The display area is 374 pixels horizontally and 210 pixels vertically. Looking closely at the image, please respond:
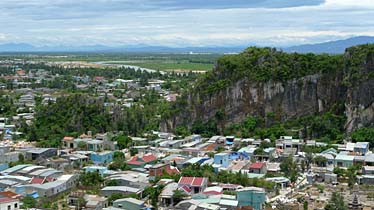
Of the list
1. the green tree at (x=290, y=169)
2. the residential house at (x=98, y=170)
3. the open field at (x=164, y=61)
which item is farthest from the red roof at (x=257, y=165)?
the open field at (x=164, y=61)

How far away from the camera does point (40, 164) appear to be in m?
31.7

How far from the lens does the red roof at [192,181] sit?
995 inches

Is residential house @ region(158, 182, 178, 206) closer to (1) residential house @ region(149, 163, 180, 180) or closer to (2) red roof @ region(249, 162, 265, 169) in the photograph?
(1) residential house @ region(149, 163, 180, 180)

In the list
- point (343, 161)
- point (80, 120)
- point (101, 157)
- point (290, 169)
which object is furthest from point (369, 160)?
point (80, 120)

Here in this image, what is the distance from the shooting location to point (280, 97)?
42.4 m

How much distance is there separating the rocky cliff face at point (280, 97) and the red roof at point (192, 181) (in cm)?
1672

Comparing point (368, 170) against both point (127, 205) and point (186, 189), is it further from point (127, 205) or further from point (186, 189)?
point (127, 205)

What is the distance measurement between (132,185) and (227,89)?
60.7 feet

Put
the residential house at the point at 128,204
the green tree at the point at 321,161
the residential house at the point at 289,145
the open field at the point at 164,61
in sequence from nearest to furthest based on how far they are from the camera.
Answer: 1. the residential house at the point at 128,204
2. the green tree at the point at 321,161
3. the residential house at the point at 289,145
4. the open field at the point at 164,61

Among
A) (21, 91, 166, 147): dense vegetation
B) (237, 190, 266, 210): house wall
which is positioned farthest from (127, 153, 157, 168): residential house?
(237, 190, 266, 210): house wall

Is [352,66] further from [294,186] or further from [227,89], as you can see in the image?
[294,186]

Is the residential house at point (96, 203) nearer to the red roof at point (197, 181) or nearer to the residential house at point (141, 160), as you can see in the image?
the red roof at point (197, 181)

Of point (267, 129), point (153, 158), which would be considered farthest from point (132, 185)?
point (267, 129)

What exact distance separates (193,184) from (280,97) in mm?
18838
